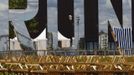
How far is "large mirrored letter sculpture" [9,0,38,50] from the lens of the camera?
1314 inches

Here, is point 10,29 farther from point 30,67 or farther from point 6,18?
point 30,67

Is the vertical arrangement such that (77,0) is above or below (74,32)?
above

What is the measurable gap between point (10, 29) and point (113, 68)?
1017 inches

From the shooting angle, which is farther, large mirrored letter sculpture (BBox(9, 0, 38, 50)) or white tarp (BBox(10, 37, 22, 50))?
large mirrored letter sculpture (BBox(9, 0, 38, 50))

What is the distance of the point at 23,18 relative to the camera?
112 feet

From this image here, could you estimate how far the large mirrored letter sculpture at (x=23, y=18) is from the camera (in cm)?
3338

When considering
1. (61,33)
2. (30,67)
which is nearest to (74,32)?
(61,33)

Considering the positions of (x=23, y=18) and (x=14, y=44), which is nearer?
(x=14, y=44)

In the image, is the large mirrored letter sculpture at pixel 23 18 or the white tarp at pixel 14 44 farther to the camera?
the large mirrored letter sculpture at pixel 23 18

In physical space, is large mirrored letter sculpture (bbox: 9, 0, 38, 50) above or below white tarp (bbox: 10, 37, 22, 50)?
above

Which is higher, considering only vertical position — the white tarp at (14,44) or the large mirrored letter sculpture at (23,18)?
the large mirrored letter sculpture at (23,18)

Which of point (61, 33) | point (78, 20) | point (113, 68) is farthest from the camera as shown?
point (61, 33)

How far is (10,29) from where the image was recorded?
→ 112 feet

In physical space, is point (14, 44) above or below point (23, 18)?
below
